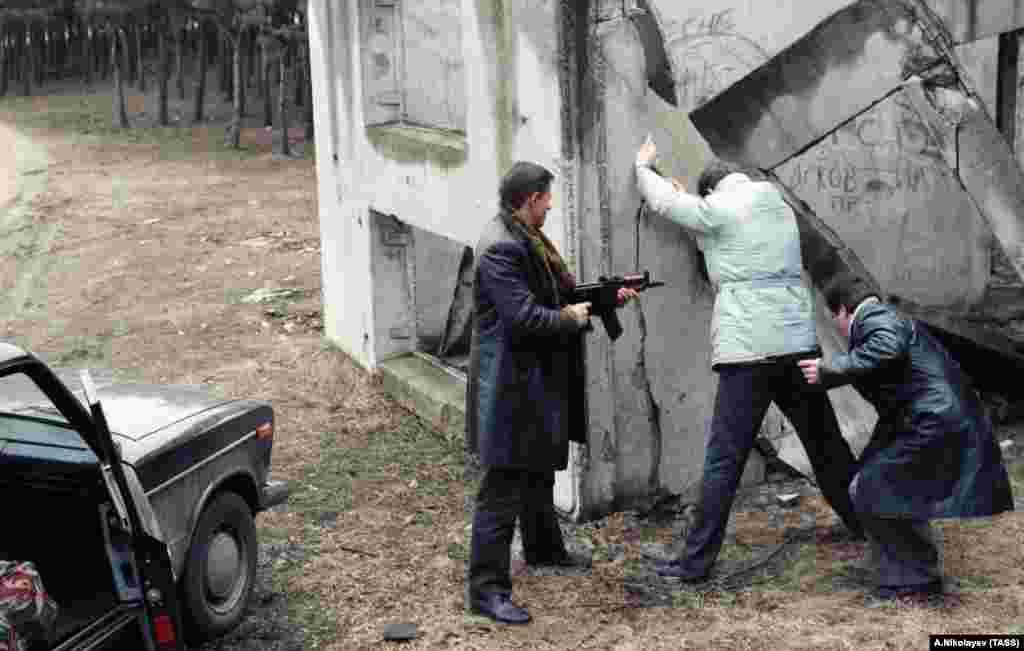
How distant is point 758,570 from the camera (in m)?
6.33

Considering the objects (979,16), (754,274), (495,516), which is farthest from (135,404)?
(979,16)

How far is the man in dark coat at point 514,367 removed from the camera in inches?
217

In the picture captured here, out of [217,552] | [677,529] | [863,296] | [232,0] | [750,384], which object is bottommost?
[677,529]

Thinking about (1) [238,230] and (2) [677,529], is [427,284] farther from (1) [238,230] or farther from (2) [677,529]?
(1) [238,230]

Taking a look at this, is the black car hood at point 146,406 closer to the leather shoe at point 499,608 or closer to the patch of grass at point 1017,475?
the leather shoe at point 499,608

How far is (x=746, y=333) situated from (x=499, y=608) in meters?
1.67

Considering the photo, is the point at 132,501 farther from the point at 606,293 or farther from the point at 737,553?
the point at 737,553

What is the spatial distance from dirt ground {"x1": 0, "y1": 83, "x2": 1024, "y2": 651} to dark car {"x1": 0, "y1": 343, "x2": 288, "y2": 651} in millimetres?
544

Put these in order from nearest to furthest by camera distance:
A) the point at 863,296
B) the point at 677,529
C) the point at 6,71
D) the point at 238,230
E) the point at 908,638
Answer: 1. the point at 908,638
2. the point at 863,296
3. the point at 677,529
4. the point at 238,230
5. the point at 6,71

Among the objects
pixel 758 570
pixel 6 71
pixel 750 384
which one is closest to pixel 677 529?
pixel 758 570

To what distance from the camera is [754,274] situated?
234 inches

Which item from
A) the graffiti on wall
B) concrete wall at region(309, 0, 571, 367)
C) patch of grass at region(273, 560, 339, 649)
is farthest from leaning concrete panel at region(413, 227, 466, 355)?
patch of grass at region(273, 560, 339, 649)

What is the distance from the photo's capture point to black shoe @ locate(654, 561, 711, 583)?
6.14 metres

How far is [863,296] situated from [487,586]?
2.11 m
